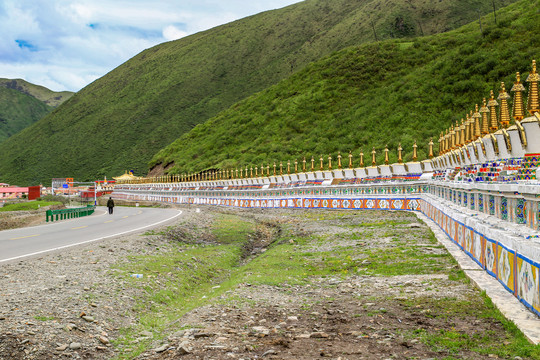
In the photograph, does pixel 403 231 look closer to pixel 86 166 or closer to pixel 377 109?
pixel 377 109

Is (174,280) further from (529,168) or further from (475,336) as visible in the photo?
(529,168)

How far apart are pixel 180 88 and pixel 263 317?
5808 inches

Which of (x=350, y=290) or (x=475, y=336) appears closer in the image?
(x=475, y=336)

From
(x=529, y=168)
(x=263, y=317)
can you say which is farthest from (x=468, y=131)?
(x=263, y=317)

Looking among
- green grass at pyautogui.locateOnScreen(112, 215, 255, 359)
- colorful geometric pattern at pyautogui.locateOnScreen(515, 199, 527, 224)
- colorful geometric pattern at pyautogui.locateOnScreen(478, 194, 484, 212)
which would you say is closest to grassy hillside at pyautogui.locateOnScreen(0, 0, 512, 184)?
green grass at pyautogui.locateOnScreen(112, 215, 255, 359)

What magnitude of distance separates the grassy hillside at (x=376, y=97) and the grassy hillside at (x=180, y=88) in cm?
2087

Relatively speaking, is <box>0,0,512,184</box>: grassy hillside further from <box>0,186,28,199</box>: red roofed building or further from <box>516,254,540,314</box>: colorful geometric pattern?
<box>516,254,540,314</box>: colorful geometric pattern

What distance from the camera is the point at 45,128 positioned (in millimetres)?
163750

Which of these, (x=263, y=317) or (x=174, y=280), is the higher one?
(x=263, y=317)

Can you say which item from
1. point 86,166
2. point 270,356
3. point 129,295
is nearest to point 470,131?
point 129,295

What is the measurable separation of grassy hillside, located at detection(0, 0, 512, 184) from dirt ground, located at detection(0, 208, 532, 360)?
102 metres

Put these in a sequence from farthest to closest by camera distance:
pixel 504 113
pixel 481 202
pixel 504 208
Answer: pixel 504 113 → pixel 481 202 → pixel 504 208

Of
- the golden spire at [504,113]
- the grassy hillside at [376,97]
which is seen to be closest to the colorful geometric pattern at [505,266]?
the golden spire at [504,113]

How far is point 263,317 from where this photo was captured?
24.8ft
